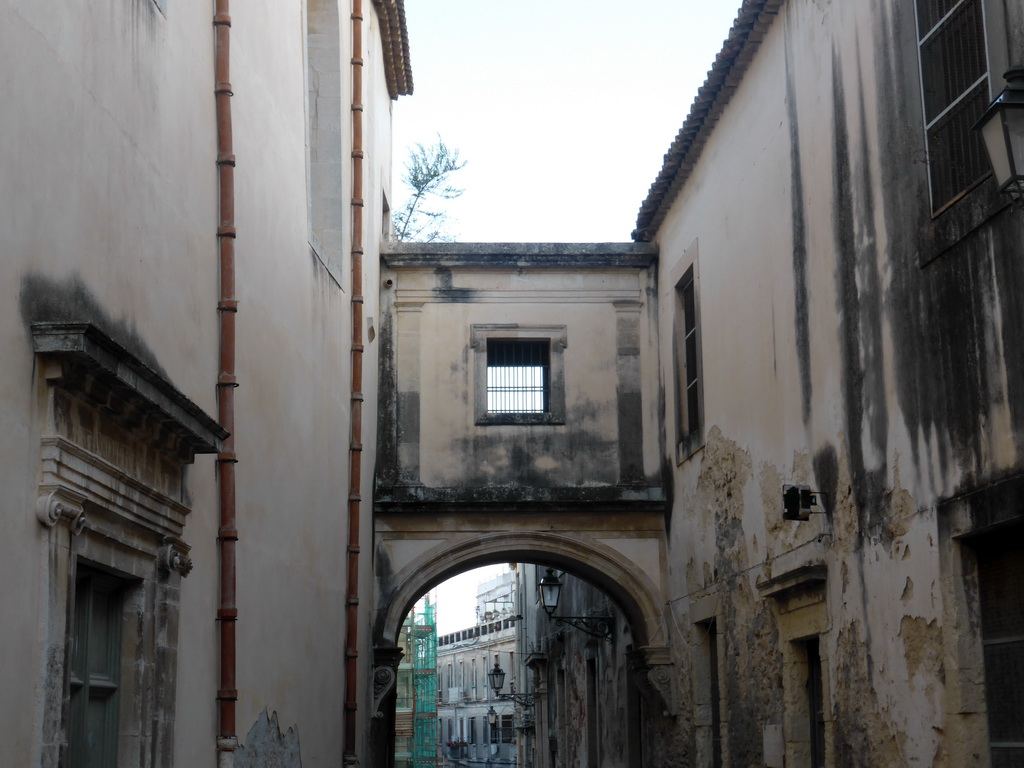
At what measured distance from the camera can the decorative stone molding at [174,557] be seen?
6359 mm

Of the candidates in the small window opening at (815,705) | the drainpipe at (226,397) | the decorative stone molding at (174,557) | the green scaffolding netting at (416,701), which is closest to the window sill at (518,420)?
the small window opening at (815,705)

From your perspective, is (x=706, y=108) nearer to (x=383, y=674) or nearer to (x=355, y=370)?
(x=355, y=370)

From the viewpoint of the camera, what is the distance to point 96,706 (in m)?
5.85

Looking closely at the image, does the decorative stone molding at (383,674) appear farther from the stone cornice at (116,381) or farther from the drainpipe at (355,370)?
the stone cornice at (116,381)

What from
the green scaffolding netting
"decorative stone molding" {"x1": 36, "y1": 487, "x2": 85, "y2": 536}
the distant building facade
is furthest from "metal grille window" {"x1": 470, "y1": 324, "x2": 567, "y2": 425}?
the distant building facade

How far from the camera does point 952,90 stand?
6973 millimetres

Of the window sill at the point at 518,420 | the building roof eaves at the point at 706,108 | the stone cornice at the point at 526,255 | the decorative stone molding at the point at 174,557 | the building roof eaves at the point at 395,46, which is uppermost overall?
the building roof eaves at the point at 395,46

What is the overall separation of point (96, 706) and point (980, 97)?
17.2 ft

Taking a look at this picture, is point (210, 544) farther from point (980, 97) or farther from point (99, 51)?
point (980, 97)

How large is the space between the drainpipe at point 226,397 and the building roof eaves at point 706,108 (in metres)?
4.34

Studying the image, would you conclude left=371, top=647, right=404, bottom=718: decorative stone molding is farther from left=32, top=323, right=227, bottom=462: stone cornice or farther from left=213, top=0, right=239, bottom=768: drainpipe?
left=32, top=323, right=227, bottom=462: stone cornice

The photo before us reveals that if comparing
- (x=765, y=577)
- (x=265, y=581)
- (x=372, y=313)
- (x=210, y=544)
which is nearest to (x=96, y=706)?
(x=210, y=544)

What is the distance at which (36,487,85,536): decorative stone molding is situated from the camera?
16.0 feet

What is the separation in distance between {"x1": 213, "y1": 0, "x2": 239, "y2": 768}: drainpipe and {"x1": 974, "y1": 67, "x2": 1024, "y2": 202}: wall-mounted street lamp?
461cm
